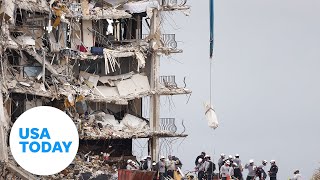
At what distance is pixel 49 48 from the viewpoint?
2901 inches


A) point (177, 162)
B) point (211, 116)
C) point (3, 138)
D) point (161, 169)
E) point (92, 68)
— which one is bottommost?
point (161, 169)

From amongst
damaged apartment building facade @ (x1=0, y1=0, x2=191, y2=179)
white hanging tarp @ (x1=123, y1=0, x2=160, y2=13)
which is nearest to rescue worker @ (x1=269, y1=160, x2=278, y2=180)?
damaged apartment building facade @ (x1=0, y1=0, x2=191, y2=179)

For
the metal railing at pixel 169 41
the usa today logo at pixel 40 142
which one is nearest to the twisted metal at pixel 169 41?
the metal railing at pixel 169 41

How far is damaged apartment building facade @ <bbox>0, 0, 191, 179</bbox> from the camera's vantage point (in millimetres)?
70375

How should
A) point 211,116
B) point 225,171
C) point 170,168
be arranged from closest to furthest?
point 225,171, point 170,168, point 211,116

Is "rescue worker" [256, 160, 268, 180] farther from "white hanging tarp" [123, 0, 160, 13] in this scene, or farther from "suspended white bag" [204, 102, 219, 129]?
"white hanging tarp" [123, 0, 160, 13]

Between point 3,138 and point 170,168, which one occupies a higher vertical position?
point 3,138

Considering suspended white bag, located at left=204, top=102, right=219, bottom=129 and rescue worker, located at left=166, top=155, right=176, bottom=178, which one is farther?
suspended white bag, located at left=204, top=102, right=219, bottom=129

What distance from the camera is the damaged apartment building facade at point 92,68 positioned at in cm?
7038

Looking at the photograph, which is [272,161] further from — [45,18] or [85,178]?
[45,18]

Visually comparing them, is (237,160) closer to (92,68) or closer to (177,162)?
(177,162)

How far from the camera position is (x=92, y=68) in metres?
79.4

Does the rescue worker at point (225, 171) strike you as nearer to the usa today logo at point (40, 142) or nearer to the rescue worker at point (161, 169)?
the rescue worker at point (161, 169)

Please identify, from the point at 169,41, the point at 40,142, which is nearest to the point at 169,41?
the point at 169,41
